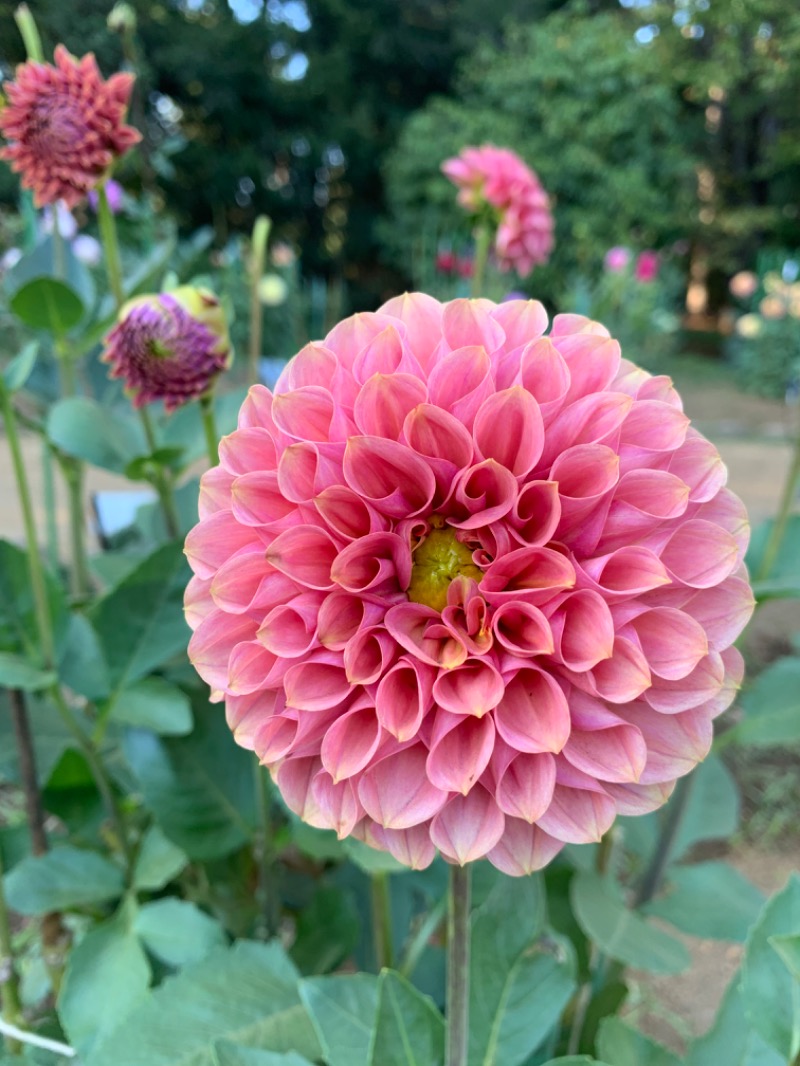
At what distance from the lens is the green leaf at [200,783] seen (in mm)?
531

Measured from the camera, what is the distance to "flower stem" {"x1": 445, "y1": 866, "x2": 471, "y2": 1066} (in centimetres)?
30

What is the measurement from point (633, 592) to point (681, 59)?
4958mm

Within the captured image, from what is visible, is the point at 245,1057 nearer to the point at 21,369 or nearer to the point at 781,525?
the point at 21,369

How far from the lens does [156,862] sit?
543 millimetres

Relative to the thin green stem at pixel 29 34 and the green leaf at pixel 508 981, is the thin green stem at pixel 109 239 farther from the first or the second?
the green leaf at pixel 508 981

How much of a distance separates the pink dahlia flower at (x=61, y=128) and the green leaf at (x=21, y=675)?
0.94 ft

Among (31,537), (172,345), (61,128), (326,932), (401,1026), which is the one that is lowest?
(326,932)

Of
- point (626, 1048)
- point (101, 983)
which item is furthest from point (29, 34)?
point (626, 1048)

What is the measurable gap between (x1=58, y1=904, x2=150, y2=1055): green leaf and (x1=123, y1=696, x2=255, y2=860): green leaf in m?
0.07

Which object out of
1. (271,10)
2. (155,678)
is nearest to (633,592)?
(155,678)

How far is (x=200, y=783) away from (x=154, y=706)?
3.5 inches

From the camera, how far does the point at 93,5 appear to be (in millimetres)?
4578

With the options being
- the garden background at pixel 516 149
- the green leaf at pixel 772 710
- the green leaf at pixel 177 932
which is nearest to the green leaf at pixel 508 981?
the green leaf at pixel 177 932

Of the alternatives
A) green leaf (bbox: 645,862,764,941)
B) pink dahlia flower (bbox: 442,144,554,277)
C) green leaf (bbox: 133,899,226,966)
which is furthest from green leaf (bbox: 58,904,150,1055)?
pink dahlia flower (bbox: 442,144,554,277)
